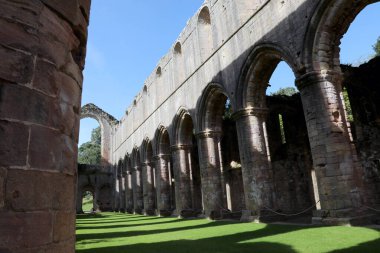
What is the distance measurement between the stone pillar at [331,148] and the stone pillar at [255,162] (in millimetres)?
2449

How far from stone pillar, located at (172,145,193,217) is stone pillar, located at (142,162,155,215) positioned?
4.99 meters

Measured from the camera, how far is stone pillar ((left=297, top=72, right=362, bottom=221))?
722cm

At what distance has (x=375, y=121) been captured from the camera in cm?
1338

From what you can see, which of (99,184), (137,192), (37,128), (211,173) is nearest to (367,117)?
(211,173)

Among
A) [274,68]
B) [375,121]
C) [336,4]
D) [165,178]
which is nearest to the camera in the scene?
[336,4]

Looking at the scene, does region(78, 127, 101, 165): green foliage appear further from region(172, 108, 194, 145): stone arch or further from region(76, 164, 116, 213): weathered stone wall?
region(172, 108, 194, 145): stone arch

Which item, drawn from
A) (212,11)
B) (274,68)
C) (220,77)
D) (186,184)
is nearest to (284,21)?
(274,68)

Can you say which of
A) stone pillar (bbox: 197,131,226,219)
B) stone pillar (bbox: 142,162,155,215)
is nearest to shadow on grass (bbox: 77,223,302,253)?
stone pillar (bbox: 197,131,226,219)

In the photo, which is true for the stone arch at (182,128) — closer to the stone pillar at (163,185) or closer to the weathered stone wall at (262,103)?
the weathered stone wall at (262,103)

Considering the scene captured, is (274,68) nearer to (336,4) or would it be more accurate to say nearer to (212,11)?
(336,4)

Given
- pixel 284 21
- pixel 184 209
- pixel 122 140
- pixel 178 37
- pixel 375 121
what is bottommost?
pixel 184 209

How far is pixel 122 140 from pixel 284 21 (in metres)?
22.5

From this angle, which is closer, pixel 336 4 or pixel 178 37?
pixel 336 4

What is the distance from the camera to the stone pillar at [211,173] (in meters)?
12.8
